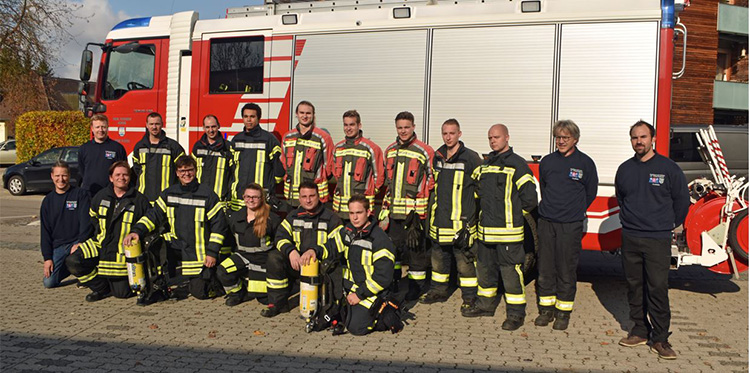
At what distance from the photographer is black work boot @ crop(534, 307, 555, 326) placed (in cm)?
588

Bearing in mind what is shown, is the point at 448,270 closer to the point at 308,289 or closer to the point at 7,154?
the point at 308,289

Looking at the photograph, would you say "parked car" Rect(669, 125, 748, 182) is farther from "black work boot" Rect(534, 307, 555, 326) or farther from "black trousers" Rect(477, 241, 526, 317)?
"black trousers" Rect(477, 241, 526, 317)

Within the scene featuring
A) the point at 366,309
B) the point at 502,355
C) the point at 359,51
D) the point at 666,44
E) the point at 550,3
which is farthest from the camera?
the point at 359,51

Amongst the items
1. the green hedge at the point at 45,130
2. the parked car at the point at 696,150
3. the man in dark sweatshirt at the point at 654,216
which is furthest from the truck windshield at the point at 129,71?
the green hedge at the point at 45,130

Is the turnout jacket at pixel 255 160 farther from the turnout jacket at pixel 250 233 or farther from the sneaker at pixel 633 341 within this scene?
the sneaker at pixel 633 341

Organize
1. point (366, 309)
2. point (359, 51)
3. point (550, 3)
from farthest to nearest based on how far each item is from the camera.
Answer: point (359, 51)
point (550, 3)
point (366, 309)

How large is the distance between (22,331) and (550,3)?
20.2ft

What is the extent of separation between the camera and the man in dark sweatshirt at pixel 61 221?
6906 millimetres

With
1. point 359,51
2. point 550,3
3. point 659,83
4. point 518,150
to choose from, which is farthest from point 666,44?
point 359,51

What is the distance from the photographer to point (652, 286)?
5.16m

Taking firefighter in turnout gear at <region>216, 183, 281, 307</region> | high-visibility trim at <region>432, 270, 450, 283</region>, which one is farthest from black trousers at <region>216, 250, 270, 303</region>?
high-visibility trim at <region>432, 270, 450, 283</region>

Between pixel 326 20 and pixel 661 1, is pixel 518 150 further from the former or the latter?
pixel 326 20

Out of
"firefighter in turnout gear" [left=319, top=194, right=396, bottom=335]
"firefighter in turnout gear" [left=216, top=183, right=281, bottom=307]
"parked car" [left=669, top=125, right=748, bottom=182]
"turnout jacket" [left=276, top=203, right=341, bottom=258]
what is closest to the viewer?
"firefighter in turnout gear" [left=319, top=194, right=396, bottom=335]

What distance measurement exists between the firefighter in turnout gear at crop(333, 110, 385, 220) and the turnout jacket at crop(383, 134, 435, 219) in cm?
24
